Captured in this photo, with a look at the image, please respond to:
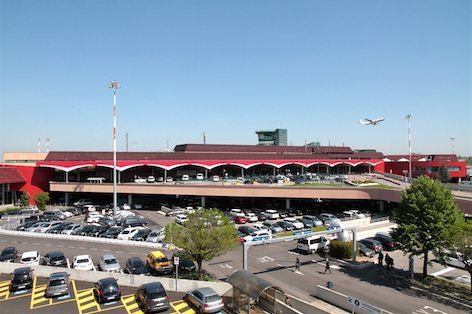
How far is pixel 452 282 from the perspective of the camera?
2541cm

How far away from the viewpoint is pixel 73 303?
20578 millimetres

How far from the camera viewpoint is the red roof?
55.3 metres

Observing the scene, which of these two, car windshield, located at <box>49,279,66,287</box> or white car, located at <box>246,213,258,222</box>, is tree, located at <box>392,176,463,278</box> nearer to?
white car, located at <box>246,213,258,222</box>

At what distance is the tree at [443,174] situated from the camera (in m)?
Answer: 71.0

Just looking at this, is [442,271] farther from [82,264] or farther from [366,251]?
[82,264]

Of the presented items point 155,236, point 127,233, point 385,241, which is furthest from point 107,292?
point 385,241

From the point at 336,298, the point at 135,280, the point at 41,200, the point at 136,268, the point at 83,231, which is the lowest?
the point at 83,231

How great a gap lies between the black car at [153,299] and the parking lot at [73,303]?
1.87 feet

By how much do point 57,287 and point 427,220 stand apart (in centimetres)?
2497

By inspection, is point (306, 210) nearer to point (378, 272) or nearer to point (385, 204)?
point (385, 204)

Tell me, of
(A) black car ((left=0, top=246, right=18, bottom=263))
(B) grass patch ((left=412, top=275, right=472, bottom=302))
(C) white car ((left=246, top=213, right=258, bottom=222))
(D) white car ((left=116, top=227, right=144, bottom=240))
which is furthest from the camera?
(C) white car ((left=246, top=213, right=258, bottom=222))

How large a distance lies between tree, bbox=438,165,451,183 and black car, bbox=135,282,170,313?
2708 inches

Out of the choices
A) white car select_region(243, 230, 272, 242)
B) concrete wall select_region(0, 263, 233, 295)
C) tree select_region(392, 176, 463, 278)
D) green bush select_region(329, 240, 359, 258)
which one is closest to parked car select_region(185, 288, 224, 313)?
concrete wall select_region(0, 263, 233, 295)

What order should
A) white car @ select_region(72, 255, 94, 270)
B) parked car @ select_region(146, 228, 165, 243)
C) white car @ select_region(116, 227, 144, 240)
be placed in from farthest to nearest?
white car @ select_region(116, 227, 144, 240) → parked car @ select_region(146, 228, 165, 243) → white car @ select_region(72, 255, 94, 270)
